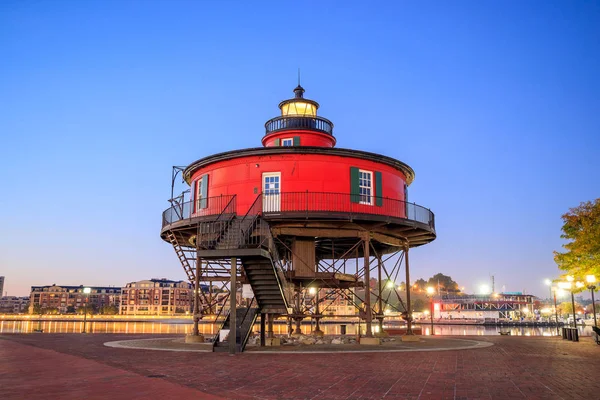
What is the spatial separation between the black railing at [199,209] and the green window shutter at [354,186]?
18.7ft

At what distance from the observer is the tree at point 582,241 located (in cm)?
3359

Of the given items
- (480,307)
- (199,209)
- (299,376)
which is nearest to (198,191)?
(199,209)

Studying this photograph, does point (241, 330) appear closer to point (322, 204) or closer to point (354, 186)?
point (322, 204)

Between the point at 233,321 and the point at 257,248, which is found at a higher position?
the point at 257,248

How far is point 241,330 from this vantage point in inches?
803

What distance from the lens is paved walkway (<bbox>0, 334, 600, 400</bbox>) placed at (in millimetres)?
9805

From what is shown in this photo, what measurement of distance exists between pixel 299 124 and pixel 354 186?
23.8ft

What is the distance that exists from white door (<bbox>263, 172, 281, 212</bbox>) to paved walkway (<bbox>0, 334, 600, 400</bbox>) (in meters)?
8.68

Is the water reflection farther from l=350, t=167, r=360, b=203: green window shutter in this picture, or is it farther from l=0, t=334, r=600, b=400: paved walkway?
l=0, t=334, r=600, b=400: paved walkway

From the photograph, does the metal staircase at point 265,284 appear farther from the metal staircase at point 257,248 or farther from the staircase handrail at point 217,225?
the staircase handrail at point 217,225

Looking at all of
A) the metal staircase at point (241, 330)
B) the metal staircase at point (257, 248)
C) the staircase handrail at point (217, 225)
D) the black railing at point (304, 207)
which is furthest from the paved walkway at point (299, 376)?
the black railing at point (304, 207)

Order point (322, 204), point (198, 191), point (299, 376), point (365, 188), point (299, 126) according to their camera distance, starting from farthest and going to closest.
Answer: point (299, 126), point (198, 191), point (365, 188), point (322, 204), point (299, 376)

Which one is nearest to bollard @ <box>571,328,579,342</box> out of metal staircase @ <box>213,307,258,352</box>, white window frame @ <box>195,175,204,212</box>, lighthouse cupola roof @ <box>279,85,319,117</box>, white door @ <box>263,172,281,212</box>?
white door @ <box>263,172,281,212</box>

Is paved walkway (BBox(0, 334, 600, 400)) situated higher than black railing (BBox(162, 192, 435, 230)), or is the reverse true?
black railing (BBox(162, 192, 435, 230))
